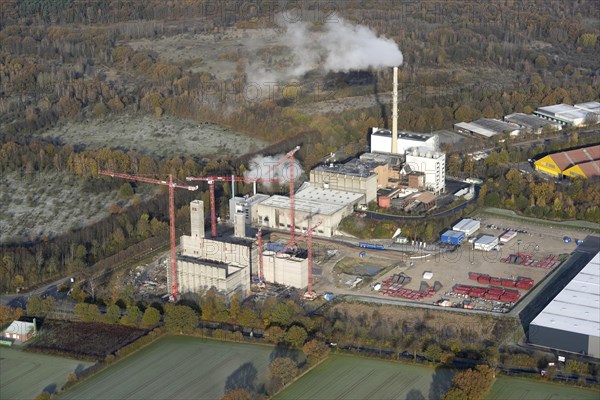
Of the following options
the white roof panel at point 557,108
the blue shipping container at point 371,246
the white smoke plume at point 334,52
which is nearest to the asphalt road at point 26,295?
the blue shipping container at point 371,246

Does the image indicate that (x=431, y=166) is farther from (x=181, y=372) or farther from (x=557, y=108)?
(x=181, y=372)

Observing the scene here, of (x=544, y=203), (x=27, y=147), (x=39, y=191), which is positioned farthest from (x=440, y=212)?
(x=27, y=147)

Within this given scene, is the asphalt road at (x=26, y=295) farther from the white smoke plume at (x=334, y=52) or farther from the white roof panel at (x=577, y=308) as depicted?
the white smoke plume at (x=334, y=52)

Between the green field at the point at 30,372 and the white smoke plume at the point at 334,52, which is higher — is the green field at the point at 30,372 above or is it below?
below

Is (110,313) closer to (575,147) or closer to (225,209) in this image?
(225,209)

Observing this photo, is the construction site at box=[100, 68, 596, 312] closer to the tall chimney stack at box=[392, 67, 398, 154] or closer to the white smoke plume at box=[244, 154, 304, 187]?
the white smoke plume at box=[244, 154, 304, 187]
